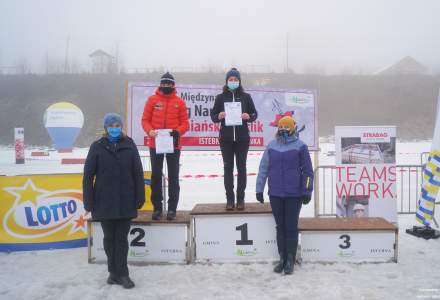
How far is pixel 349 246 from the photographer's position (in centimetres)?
471

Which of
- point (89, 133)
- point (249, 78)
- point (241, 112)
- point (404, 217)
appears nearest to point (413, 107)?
point (249, 78)

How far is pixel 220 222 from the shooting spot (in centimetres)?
475

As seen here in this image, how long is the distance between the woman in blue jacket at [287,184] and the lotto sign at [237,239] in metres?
0.30

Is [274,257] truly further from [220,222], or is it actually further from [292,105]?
[292,105]

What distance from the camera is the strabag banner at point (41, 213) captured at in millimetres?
5305

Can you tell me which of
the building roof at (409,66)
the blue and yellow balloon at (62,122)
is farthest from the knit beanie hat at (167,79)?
the building roof at (409,66)

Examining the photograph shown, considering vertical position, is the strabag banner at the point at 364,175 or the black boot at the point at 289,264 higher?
the strabag banner at the point at 364,175

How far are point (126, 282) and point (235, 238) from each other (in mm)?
1529

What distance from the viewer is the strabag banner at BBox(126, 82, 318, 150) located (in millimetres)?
6469

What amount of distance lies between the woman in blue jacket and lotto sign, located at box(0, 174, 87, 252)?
3059 mm

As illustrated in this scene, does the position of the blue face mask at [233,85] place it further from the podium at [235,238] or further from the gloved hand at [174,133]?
the podium at [235,238]

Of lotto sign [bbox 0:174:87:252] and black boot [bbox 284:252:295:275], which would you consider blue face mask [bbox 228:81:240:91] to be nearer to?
black boot [bbox 284:252:295:275]

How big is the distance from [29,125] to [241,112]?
49726mm

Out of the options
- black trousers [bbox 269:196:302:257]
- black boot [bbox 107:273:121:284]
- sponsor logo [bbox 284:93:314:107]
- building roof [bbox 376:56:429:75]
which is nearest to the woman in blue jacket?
black trousers [bbox 269:196:302:257]
